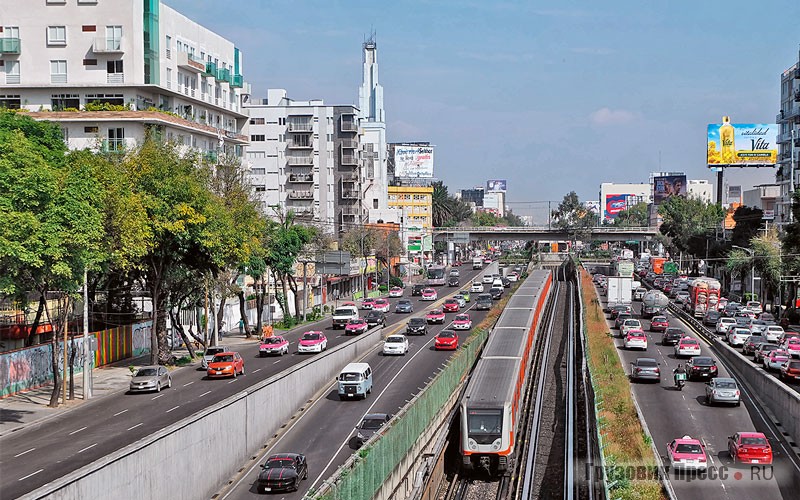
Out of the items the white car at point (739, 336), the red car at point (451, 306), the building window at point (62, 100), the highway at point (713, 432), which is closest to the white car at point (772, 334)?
the white car at point (739, 336)

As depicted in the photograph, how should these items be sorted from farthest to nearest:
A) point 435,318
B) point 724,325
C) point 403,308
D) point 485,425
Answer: point 403,308 → point 435,318 → point 724,325 → point 485,425

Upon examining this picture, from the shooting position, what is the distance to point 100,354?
56.0 meters

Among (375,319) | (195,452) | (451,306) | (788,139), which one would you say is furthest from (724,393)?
(788,139)

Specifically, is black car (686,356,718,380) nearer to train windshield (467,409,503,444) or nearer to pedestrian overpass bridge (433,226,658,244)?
train windshield (467,409,503,444)

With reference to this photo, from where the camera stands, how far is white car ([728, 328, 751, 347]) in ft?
207

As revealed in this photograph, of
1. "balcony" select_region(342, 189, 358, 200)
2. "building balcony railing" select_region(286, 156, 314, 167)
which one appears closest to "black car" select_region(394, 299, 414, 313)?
"building balcony railing" select_region(286, 156, 314, 167)

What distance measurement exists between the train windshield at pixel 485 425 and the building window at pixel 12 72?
55.1m

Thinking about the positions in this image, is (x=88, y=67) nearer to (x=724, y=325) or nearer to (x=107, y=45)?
(x=107, y=45)

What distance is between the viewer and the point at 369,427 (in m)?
34.2

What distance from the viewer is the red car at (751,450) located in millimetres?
30125

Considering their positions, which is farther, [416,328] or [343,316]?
[343,316]

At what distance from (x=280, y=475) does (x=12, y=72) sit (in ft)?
184

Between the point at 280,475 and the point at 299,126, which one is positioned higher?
the point at 299,126

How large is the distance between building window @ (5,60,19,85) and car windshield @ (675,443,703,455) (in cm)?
6154
